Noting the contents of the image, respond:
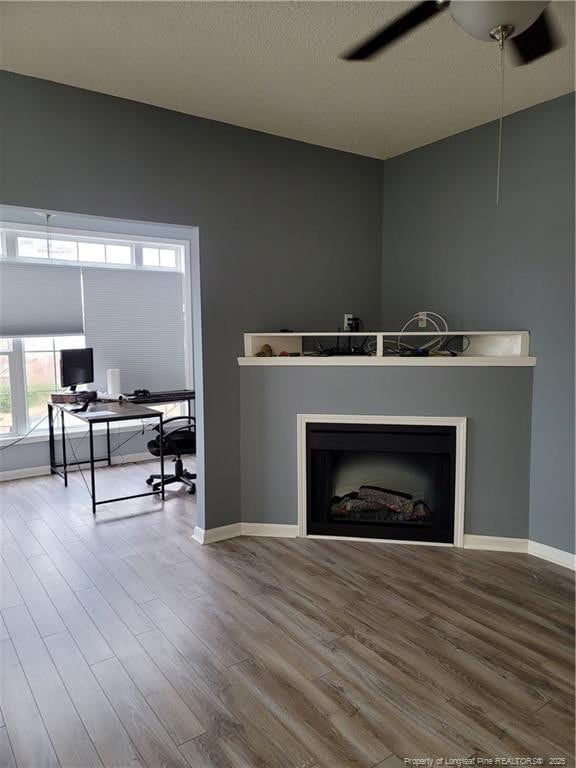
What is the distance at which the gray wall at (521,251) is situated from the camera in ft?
10.5

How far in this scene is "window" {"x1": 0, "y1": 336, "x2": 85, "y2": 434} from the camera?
534 centimetres

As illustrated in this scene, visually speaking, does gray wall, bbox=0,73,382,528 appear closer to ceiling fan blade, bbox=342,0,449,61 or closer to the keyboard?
ceiling fan blade, bbox=342,0,449,61

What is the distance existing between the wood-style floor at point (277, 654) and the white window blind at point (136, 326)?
8.48 ft

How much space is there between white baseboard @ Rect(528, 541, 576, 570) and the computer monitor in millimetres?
4310

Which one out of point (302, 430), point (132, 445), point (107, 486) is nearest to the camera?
point (302, 430)

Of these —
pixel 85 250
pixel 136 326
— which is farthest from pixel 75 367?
pixel 85 250

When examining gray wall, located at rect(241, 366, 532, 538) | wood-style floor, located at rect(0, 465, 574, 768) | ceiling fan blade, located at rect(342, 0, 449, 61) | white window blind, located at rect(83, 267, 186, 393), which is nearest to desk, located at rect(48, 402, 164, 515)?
white window blind, located at rect(83, 267, 186, 393)

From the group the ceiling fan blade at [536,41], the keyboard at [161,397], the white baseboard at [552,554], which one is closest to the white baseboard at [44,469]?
the keyboard at [161,397]

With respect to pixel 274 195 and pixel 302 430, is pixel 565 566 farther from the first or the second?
pixel 274 195

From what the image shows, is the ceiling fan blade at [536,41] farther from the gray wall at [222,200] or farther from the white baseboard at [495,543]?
the white baseboard at [495,543]

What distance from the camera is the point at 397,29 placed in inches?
68.5

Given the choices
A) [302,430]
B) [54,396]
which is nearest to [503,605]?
[302,430]

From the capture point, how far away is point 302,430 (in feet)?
12.2

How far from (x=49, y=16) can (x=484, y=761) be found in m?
3.34
